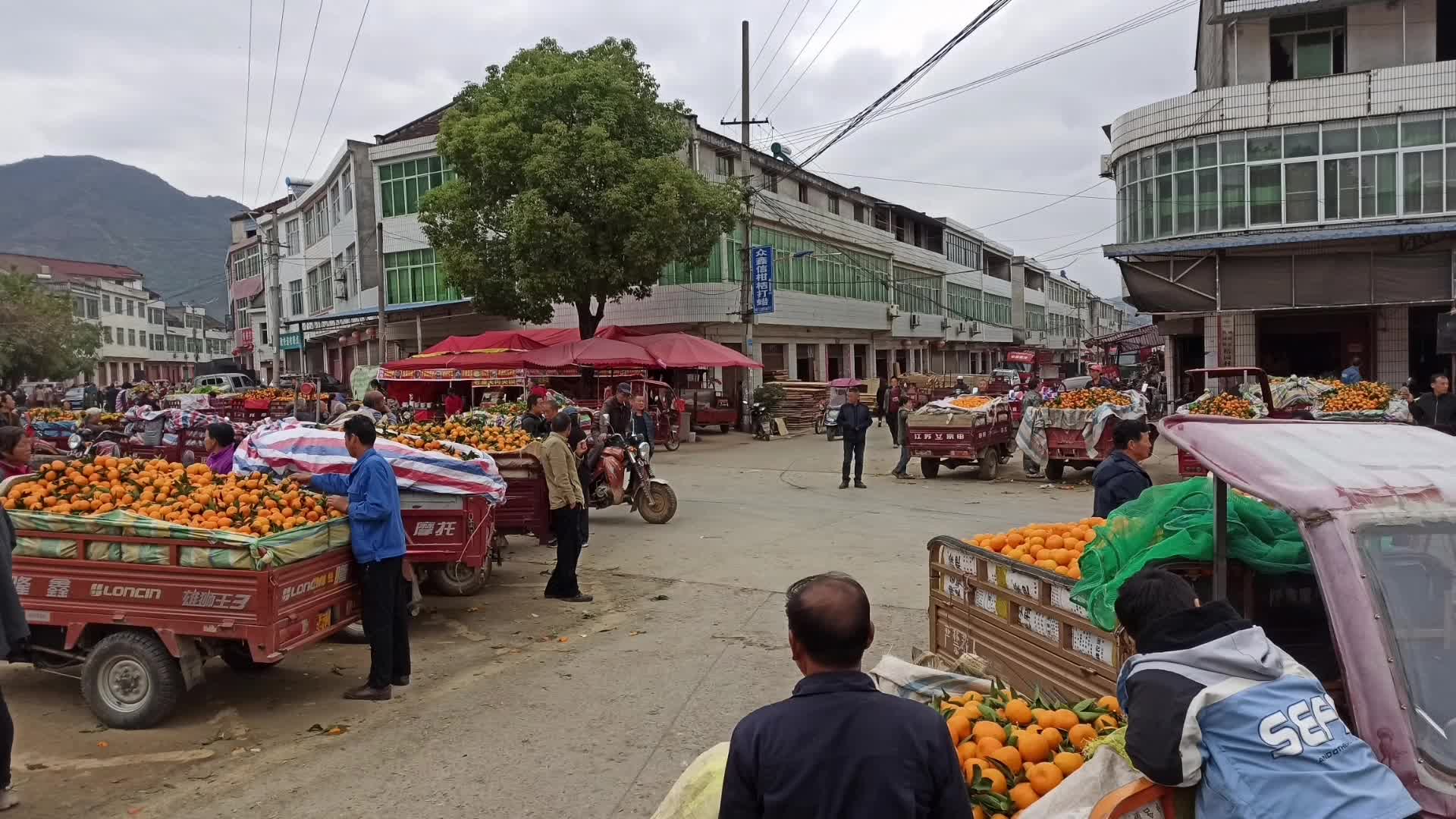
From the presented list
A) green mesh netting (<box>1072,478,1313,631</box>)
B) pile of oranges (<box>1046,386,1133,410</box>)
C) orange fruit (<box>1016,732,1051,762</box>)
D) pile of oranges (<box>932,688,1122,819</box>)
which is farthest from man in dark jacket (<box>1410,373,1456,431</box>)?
orange fruit (<box>1016,732,1051,762</box>)

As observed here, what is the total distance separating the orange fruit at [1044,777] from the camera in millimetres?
2975

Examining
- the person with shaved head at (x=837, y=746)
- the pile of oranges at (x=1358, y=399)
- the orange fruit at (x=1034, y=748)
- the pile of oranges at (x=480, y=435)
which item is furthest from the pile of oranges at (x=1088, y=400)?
the person with shaved head at (x=837, y=746)

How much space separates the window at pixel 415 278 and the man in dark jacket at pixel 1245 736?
116 feet

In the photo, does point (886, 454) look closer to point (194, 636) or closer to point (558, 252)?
point (558, 252)

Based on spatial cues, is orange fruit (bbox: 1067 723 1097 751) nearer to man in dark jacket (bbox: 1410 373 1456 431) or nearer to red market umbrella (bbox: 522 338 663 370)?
man in dark jacket (bbox: 1410 373 1456 431)

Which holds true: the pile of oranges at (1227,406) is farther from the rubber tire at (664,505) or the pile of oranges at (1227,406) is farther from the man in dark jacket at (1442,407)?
the rubber tire at (664,505)

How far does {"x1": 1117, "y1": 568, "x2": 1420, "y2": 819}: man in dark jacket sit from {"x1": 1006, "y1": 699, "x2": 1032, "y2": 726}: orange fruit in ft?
3.00

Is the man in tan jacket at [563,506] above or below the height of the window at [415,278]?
below

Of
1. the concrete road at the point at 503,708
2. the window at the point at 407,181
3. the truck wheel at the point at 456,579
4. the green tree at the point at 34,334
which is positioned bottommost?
the concrete road at the point at 503,708

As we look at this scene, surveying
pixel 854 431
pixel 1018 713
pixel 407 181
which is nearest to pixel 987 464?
pixel 854 431

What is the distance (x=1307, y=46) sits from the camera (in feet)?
80.9

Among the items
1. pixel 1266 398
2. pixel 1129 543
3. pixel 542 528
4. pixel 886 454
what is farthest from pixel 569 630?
pixel 886 454

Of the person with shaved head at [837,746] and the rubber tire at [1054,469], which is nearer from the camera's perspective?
the person with shaved head at [837,746]

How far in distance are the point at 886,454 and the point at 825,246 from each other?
18.7 metres
